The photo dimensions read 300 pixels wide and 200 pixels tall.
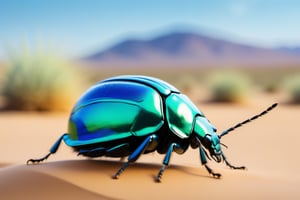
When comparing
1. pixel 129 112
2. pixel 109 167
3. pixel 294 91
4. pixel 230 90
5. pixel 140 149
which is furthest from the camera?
pixel 294 91

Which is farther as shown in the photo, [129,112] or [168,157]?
[129,112]

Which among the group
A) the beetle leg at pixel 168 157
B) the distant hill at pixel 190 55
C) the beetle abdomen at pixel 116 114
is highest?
the beetle abdomen at pixel 116 114

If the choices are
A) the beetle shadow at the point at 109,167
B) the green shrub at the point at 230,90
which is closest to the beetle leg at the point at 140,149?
the beetle shadow at the point at 109,167

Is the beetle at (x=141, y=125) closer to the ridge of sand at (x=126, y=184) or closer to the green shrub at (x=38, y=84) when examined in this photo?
the ridge of sand at (x=126, y=184)

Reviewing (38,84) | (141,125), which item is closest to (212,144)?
(141,125)

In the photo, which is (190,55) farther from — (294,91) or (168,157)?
(168,157)

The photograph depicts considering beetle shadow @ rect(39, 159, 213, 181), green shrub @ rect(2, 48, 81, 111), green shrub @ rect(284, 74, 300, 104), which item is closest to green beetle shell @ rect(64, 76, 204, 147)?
beetle shadow @ rect(39, 159, 213, 181)

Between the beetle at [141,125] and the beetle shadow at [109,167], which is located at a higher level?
the beetle at [141,125]

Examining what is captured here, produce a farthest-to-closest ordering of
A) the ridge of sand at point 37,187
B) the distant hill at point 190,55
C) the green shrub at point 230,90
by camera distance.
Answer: the distant hill at point 190,55 → the green shrub at point 230,90 → the ridge of sand at point 37,187
